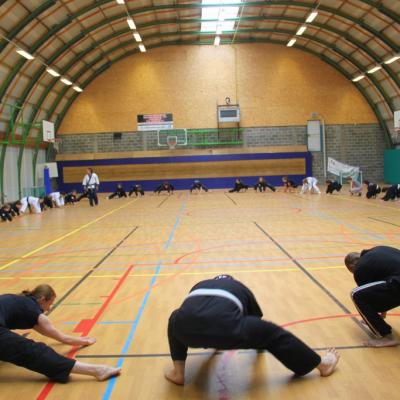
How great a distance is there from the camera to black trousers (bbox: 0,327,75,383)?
410 cm

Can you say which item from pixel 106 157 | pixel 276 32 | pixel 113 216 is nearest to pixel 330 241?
pixel 113 216

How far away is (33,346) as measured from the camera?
4172 millimetres

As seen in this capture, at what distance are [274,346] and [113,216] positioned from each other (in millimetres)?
16316

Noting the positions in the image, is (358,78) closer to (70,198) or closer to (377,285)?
(70,198)

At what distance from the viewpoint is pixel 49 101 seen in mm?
35156

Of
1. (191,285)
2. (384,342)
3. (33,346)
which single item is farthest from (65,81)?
(384,342)

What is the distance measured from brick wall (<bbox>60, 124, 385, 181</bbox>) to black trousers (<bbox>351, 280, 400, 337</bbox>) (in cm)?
3490

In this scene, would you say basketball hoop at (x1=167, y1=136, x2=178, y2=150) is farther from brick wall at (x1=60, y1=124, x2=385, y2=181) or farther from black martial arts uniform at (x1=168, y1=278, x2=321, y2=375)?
black martial arts uniform at (x1=168, y1=278, x2=321, y2=375)

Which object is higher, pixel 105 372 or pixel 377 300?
pixel 377 300

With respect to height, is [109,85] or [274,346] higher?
[109,85]

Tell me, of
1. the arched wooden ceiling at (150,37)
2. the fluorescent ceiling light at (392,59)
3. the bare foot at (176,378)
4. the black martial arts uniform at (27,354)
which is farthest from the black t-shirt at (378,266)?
the fluorescent ceiling light at (392,59)

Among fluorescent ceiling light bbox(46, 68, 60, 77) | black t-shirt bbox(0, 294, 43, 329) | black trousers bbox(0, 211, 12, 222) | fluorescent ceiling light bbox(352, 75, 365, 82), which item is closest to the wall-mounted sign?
fluorescent ceiling light bbox(46, 68, 60, 77)

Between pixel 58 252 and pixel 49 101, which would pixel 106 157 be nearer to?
pixel 49 101

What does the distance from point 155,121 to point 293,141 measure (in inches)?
479
